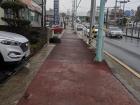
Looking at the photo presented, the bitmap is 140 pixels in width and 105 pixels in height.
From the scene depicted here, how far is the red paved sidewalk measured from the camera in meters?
7.08

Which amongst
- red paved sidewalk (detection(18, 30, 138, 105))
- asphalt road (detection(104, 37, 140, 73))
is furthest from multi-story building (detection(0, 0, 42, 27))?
red paved sidewalk (detection(18, 30, 138, 105))

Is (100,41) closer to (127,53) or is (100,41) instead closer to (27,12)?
(127,53)

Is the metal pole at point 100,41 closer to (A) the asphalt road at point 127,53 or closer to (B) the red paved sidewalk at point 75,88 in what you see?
(A) the asphalt road at point 127,53

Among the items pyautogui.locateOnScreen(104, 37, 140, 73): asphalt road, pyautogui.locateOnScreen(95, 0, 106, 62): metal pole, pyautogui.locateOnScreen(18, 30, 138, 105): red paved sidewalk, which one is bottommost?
pyautogui.locateOnScreen(104, 37, 140, 73): asphalt road

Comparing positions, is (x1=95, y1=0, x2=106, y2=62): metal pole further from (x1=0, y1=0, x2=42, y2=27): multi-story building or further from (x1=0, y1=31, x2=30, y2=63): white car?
(x1=0, y1=0, x2=42, y2=27): multi-story building

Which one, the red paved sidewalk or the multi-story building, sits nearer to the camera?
the red paved sidewalk

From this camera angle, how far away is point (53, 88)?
814cm

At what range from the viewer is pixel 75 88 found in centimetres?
823

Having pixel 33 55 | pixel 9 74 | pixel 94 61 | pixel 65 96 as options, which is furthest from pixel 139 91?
pixel 33 55

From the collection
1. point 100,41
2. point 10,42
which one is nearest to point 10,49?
point 10,42

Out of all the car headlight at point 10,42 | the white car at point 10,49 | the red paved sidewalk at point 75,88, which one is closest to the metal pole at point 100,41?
the red paved sidewalk at point 75,88

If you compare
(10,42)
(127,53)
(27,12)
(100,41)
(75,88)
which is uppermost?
(27,12)

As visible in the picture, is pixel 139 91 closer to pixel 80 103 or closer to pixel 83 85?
pixel 83 85

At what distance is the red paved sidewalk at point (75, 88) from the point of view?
279 inches
